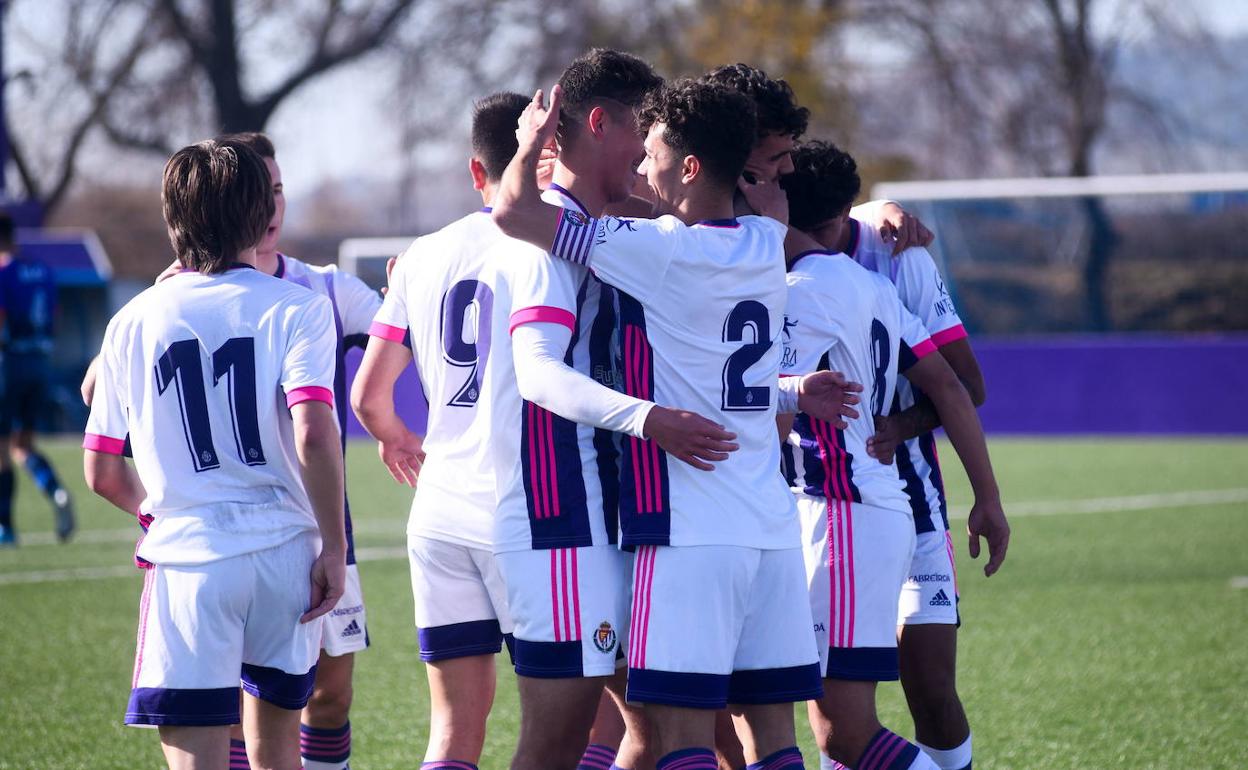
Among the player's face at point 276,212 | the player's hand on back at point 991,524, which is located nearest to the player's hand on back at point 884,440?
the player's hand on back at point 991,524

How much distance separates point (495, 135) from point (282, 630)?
1272mm

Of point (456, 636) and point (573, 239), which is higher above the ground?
point (573, 239)

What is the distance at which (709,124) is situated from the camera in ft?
9.69

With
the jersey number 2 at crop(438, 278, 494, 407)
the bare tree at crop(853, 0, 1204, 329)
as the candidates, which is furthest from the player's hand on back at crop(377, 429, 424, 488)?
the bare tree at crop(853, 0, 1204, 329)

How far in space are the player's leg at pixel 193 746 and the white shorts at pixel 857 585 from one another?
4.49ft

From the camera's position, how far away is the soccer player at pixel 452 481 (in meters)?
3.13

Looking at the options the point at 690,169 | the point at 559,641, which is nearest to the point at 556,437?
the point at 559,641

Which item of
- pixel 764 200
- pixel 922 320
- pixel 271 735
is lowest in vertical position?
pixel 271 735

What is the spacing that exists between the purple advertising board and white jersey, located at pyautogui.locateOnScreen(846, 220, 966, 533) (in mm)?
12993

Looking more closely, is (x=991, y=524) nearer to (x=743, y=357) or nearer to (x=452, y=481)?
(x=743, y=357)

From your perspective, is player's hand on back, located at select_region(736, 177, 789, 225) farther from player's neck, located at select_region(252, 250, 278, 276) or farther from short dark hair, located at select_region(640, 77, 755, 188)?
player's neck, located at select_region(252, 250, 278, 276)

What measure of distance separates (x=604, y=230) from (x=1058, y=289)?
18.6m

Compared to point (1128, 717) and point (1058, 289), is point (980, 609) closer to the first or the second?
point (1128, 717)

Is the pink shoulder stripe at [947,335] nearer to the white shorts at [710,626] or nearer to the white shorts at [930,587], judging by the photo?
the white shorts at [930,587]
